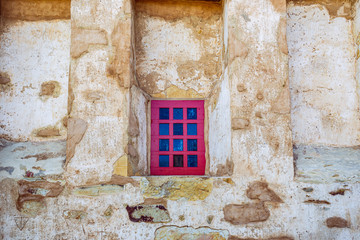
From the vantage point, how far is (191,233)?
283cm

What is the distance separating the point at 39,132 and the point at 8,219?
0.85m

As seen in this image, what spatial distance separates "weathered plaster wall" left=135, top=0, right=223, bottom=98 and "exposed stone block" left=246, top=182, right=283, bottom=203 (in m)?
1.11

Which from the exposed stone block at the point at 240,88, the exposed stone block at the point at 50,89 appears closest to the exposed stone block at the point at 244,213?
the exposed stone block at the point at 240,88

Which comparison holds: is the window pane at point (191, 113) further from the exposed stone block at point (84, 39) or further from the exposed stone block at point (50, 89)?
the exposed stone block at point (50, 89)

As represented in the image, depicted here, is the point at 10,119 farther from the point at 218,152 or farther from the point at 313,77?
the point at 313,77

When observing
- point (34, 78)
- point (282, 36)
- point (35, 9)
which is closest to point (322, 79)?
point (282, 36)

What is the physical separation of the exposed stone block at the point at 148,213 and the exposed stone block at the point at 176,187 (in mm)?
100

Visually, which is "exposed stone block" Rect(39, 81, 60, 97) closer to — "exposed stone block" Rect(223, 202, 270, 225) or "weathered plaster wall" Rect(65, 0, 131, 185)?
"weathered plaster wall" Rect(65, 0, 131, 185)

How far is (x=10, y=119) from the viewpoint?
3.27 meters

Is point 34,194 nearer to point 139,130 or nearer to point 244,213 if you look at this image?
point 139,130

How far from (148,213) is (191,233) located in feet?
1.32

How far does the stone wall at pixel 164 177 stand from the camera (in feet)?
9.30

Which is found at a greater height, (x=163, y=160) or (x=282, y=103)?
(x=282, y=103)

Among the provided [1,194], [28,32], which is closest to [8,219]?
[1,194]
